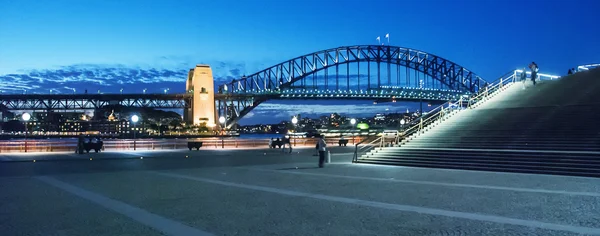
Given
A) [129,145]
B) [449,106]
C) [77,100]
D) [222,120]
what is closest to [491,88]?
[449,106]

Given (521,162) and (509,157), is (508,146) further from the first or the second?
(521,162)

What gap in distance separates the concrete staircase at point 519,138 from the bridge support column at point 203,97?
231ft

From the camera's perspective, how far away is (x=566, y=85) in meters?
33.1

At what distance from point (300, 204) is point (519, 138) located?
14.5 meters

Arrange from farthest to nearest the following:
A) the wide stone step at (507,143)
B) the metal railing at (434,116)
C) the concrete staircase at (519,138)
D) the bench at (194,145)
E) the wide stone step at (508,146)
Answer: the bench at (194,145), the metal railing at (434,116), the wide stone step at (507,143), the wide stone step at (508,146), the concrete staircase at (519,138)

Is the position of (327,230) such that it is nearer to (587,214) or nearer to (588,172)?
(587,214)

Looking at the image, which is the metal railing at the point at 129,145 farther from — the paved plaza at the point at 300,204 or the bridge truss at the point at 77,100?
the bridge truss at the point at 77,100

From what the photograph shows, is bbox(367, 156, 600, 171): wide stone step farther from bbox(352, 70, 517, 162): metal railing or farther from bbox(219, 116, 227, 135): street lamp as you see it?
bbox(219, 116, 227, 135): street lamp

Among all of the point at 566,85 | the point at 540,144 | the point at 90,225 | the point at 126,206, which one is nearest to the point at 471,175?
the point at 540,144

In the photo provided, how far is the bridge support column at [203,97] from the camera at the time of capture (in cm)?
9728

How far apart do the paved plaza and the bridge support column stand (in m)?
79.7

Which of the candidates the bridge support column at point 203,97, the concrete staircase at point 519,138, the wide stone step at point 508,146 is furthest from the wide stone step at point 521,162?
the bridge support column at point 203,97

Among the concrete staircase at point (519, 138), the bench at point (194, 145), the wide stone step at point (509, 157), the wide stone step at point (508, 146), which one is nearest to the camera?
the wide stone step at point (509, 157)

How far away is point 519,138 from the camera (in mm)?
22438
